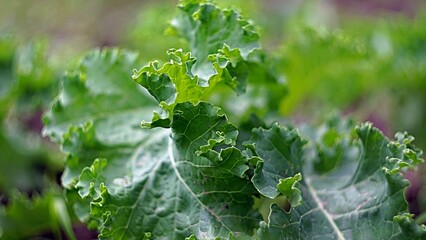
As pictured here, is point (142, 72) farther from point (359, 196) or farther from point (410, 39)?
point (410, 39)

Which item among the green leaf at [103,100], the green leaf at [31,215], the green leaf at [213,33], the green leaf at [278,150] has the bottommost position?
the green leaf at [31,215]

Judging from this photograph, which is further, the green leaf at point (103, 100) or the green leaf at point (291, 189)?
the green leaf at point (103, 100)

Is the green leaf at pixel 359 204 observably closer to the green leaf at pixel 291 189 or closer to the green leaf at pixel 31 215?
the green leaf at pixel 291 189

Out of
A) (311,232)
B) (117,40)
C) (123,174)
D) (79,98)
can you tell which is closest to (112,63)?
(79,98)

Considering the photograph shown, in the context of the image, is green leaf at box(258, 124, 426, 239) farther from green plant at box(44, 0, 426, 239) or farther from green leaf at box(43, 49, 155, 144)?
green leaf at box(43, 49, 155, 144)

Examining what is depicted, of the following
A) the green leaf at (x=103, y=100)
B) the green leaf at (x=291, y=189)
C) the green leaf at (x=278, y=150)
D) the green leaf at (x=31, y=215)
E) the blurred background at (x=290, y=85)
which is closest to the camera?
the green leaf at (x=291, y=189)

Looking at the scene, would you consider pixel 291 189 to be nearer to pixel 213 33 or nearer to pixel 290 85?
pixel 213 33

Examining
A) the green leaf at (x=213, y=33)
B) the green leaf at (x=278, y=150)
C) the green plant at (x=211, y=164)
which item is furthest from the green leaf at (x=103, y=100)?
the green leaf at (x=278, y=150)

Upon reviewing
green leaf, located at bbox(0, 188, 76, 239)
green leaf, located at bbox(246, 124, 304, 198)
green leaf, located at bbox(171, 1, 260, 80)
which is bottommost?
green leaf, located at bbox(0, 188, 76, 239)

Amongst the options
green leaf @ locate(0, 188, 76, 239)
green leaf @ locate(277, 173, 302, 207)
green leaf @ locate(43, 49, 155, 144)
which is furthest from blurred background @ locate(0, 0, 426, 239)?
green leaf @ locate(277, 173, 302, 207)
